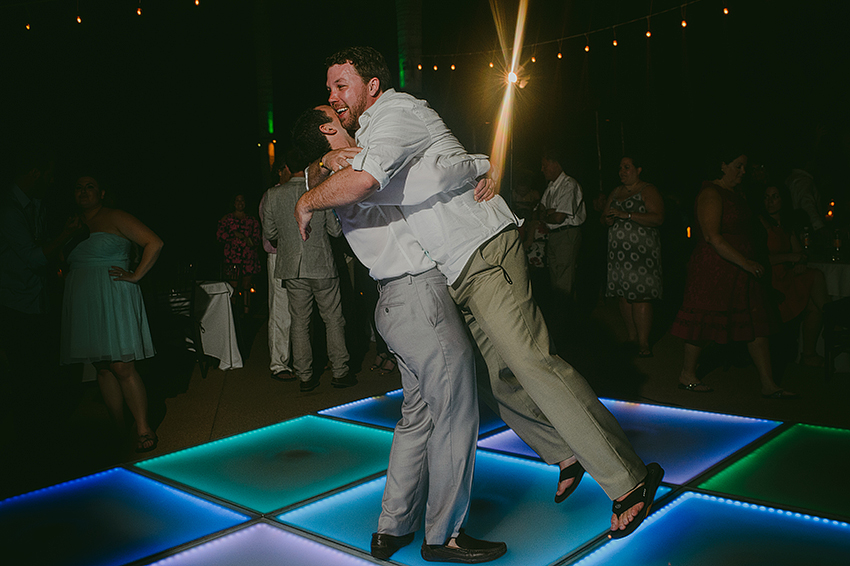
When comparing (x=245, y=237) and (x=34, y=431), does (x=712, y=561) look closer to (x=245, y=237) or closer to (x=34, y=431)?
(x=34, y=431)

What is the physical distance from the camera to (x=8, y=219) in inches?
138

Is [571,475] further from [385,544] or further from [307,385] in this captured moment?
[307,385]

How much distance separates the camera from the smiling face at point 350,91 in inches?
75.9

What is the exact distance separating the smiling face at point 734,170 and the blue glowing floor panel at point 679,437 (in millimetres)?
1539

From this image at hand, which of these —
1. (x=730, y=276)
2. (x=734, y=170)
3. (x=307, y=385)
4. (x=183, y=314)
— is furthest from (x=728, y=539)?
(x=183, y=314)

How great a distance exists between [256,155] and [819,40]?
10456 millimetres

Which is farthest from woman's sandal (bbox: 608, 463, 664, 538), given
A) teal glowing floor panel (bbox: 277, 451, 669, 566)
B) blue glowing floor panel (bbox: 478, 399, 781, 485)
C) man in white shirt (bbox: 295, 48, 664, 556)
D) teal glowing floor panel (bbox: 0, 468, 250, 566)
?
teal glowing floor panel (bbox: 0, 468, 250, 566)

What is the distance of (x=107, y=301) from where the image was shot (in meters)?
3.48

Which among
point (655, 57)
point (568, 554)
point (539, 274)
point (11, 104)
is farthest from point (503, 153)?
point (568, 554)

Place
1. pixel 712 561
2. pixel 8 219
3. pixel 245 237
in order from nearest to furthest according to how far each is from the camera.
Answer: pixel 712 561, pixel 8 219, pixel 245 237

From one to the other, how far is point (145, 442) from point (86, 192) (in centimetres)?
139

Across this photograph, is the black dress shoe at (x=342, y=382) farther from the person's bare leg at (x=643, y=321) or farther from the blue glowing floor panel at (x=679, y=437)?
the person's bare leg at (x=643, y=321)

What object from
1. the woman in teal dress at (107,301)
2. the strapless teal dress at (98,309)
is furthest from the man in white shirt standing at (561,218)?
the strapless teal dress at (98,309)

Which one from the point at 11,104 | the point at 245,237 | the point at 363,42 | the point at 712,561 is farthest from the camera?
the point at 363,42
